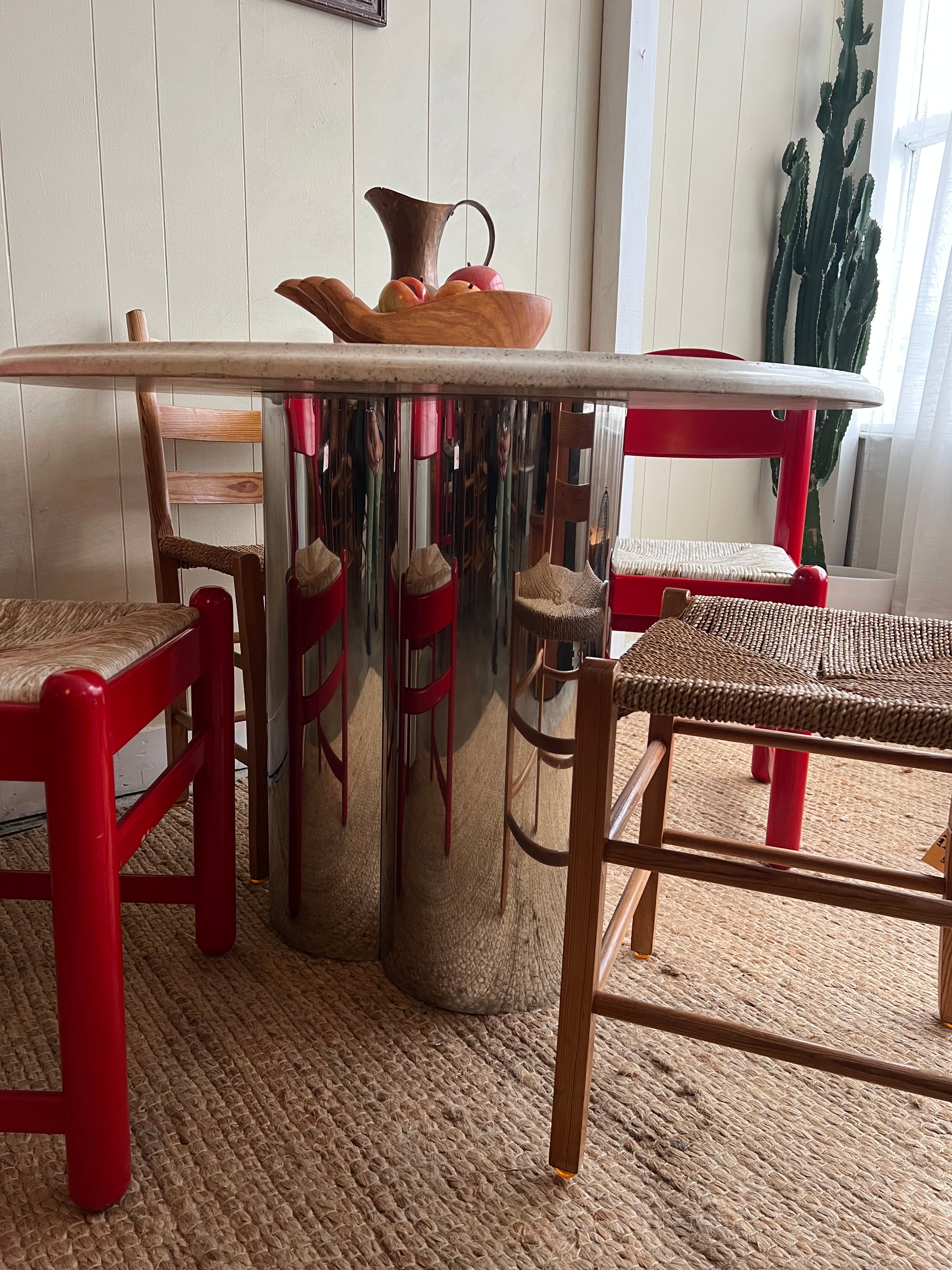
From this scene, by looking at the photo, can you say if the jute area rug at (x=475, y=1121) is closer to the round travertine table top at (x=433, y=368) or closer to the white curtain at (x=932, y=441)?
the round travertine table top at (x=433, y=368)

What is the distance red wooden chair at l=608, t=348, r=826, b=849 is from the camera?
1.47 m

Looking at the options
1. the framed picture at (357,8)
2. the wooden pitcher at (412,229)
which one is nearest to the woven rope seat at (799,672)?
the wooden pitcher at (412,229)

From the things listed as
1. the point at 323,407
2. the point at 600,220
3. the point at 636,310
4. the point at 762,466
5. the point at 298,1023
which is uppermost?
the point at 600,220

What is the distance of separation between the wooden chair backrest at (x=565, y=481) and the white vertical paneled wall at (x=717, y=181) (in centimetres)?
158

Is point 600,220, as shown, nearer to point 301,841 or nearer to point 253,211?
point 253,211

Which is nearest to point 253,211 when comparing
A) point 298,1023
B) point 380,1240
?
point 298,1023

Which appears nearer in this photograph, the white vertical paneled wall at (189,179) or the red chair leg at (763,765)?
the white vertical paneled wall at (189,179)

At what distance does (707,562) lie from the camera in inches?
62.7

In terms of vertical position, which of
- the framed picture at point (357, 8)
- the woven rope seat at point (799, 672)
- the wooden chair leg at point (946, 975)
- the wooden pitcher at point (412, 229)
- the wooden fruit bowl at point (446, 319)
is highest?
the framed picture at point (357, 8)

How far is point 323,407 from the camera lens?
107cm

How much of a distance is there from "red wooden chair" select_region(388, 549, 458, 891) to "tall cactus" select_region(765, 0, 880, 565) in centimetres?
207

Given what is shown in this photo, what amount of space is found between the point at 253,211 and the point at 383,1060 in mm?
1453

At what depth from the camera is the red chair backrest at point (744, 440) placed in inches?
64.8

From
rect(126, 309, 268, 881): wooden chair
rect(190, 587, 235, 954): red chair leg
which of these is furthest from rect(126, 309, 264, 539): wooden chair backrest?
rect(190, 587, 235, 954): red chair leg
